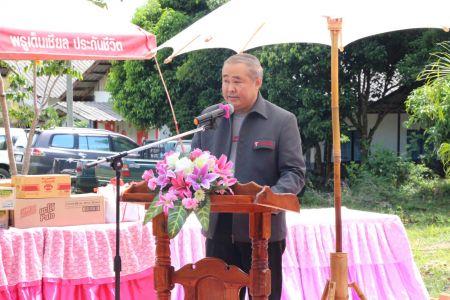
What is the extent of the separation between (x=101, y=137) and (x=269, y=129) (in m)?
15.5

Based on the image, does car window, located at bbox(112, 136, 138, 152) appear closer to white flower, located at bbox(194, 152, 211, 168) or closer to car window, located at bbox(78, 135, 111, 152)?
car window, located at bbox(78, 135, 111, 152)

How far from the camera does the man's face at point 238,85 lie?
12.2 feet

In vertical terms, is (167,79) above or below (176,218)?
above

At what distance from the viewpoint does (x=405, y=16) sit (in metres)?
4.26

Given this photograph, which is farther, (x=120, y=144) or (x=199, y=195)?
(x=120, y=144)

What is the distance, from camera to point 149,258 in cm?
537

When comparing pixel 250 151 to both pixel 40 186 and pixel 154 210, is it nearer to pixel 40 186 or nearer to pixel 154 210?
pixel 154 210

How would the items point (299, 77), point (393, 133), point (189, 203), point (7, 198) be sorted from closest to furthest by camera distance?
1. point (189, 203)
2. point (7, 198)
3. point (299, 77)
4. point (393, 133)

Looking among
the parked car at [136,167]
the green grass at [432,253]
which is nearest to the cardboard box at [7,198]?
the green grass at [432,253]

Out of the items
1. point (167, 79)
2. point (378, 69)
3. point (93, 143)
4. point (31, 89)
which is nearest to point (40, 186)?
point (31, 89)

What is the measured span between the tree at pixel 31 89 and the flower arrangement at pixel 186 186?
5066 millimetres

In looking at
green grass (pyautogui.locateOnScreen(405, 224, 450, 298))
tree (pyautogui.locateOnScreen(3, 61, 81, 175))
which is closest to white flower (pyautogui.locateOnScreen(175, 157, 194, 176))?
green grass (pyautogui.locateOnScreen(405, 224, 450, 298))

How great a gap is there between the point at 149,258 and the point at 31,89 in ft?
17.1

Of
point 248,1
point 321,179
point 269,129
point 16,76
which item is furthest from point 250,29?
point 321,179
